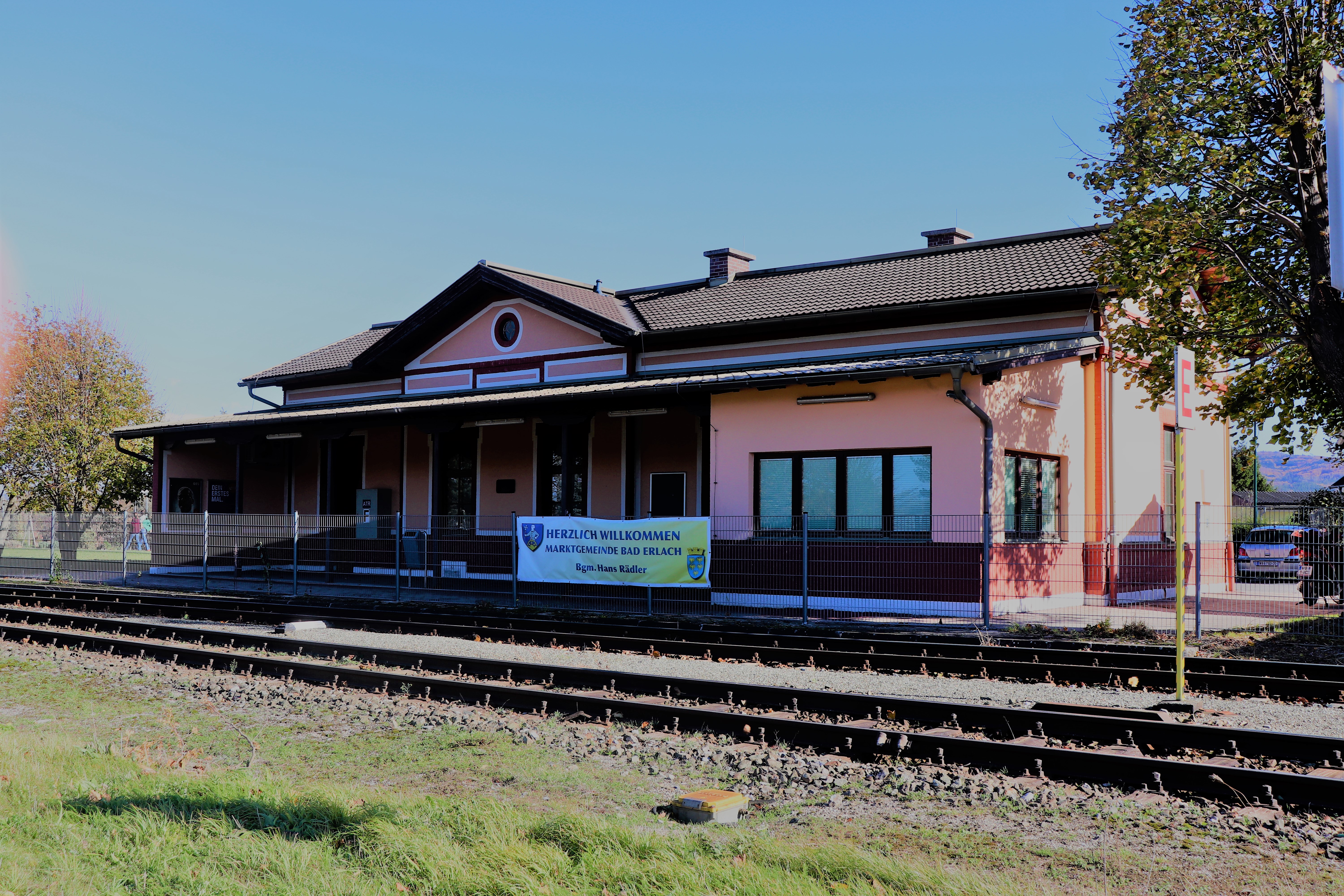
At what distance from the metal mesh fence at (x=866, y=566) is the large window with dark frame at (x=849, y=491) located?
3.3 inches

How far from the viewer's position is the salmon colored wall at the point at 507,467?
25.2 meters

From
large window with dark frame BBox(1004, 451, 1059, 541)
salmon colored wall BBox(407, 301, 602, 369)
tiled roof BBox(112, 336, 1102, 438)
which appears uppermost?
salmon colored wall BBox(407, 301, 602, 369)

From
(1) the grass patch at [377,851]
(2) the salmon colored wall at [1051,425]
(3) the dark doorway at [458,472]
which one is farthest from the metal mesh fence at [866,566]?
(1) the grass patch at [377,851]

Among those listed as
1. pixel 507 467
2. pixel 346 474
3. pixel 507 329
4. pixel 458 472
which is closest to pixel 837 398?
pixel 507 467

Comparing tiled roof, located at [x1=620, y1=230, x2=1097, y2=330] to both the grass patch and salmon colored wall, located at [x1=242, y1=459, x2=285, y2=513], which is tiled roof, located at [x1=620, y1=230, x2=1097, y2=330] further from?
the grass patch

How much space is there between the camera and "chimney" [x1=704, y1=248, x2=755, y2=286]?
27.3 meters

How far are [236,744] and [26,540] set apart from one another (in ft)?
76.3

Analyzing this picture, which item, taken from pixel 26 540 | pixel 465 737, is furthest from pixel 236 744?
pixel 26 540

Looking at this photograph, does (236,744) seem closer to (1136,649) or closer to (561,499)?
(1136,649)

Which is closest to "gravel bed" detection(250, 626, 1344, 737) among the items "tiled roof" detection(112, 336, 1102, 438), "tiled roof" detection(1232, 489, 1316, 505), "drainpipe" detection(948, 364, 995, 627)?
"drainpipe" detection(948, 364, 995, 627)

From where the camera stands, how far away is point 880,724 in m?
8.41

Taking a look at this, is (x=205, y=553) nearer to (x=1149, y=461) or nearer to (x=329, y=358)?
(x=329, y=358)

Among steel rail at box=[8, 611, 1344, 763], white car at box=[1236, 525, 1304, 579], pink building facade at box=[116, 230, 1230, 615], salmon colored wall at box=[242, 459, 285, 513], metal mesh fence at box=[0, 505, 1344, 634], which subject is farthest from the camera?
salmon colored wall at box=[242, 459, 285, 513]

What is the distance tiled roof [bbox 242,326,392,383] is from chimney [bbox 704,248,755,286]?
9851 mm
